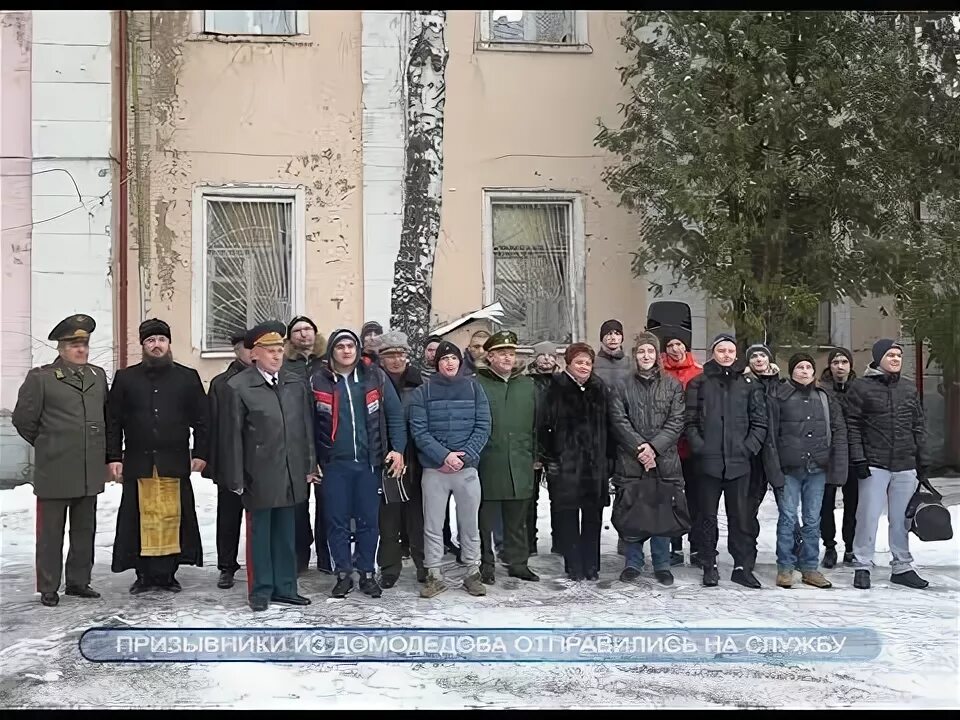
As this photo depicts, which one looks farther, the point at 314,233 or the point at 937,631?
the point at 314,233

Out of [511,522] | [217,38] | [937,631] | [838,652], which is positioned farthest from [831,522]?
[217,38]

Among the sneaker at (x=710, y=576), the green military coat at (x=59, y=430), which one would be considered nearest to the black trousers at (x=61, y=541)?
the green military coat at (x=59, y=430)

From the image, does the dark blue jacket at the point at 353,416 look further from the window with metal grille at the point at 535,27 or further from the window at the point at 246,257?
the window with metal grille at the point at 535,27

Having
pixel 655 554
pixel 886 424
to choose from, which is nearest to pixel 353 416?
pixel 655 554

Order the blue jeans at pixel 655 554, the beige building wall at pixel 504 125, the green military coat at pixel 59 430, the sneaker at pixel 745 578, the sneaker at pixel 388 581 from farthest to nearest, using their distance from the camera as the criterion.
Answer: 1. the beige building wall at pixel 504 125
2. the blue jeans at pixel 655 554
3. the sneaker at pixel 745 578
4. the sneaker at pixel 388 581
5. the green military coat at pixel 59 430

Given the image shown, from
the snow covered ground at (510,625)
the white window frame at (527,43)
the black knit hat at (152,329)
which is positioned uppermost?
the white window frame at (527,43)

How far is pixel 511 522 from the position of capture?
19.9 feet

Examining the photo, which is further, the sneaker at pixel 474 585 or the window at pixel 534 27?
the window at pixel 534 27

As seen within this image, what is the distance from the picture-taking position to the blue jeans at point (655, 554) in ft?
20.0

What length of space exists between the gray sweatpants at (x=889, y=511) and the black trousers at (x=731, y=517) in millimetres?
757

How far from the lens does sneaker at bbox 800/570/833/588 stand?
600cm

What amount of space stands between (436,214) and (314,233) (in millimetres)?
1141

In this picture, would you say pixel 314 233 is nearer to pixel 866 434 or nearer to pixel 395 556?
pixel 395 556

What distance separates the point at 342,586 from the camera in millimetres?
5684
